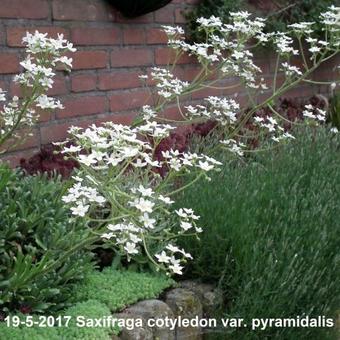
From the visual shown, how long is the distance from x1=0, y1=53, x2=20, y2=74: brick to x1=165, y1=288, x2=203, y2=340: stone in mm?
1408

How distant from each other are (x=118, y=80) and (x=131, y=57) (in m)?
0.20

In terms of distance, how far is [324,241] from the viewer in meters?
2.59

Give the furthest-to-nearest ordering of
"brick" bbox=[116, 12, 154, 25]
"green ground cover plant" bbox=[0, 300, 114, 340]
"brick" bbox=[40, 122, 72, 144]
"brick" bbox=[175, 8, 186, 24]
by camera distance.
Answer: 1. "brick" bbox=[175, 8, 186, 24]
2. "brick" bbox=[116, 12, 154, 25]
3. "brick" bbox=[40, 122, 72, 144]
4. "green ground cover plant" bbox=[0, 300, 114, 340]

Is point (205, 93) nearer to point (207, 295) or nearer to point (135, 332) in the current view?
point (207, 295)

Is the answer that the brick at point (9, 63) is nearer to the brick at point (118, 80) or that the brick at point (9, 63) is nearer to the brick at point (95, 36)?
the brick at point (95, 36)

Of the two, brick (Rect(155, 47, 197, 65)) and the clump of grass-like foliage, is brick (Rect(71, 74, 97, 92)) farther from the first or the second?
the clump of grass-like foliage

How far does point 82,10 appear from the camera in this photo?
3516 millimetres

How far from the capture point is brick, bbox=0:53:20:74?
3.03 m

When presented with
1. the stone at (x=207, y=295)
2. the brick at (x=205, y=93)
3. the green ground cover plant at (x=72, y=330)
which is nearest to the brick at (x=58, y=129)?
the brick at (x=205, y=93)

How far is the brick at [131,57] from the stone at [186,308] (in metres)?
1.78

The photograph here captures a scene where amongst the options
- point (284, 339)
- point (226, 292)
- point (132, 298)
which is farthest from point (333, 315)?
point (132, 298)

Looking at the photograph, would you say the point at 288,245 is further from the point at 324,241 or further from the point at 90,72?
the point at 90,72

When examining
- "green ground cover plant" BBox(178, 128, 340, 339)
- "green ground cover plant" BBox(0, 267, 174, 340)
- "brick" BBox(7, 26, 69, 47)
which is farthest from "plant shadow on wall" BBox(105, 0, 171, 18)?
"green ground cover plant" BBox(0, 267, 174, 340)

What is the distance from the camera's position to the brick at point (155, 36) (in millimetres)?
4031
